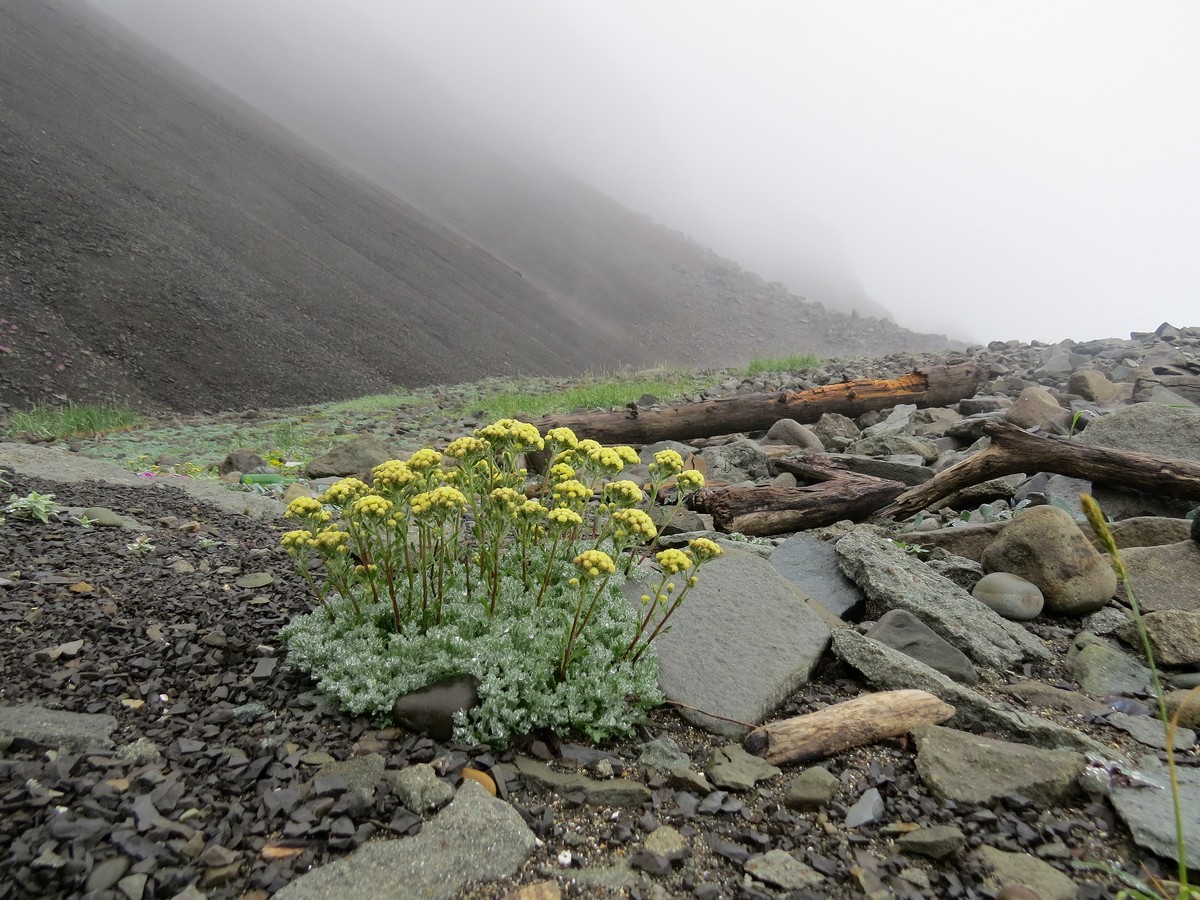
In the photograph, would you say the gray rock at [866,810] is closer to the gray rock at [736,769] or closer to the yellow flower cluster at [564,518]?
the gray rock at [736,769]

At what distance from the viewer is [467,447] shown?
10.8 ft

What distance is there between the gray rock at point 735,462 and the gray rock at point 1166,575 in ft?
11.2

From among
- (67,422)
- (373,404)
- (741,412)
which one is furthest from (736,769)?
(373,404)

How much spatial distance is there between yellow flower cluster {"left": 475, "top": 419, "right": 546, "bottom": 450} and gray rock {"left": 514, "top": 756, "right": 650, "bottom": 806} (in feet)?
4.42

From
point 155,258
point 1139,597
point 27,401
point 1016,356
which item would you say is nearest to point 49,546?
point 1139,597

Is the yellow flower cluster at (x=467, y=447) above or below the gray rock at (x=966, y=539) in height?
below

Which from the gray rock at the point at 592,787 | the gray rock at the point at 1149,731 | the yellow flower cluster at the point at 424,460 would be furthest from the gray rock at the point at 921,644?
the yellow flower cluster at the point at 424,460

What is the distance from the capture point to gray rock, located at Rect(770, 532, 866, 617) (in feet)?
14.3

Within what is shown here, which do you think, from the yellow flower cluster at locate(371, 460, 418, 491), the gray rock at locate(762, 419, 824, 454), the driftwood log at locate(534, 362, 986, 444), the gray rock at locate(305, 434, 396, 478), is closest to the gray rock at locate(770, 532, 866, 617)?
the yellow flower cluster at locate(371, 460, 418, 491)

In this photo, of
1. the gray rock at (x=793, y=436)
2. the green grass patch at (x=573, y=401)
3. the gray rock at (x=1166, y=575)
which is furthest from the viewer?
the green grass patch at (x=573, y=401)

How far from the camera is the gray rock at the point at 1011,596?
13.8 feet

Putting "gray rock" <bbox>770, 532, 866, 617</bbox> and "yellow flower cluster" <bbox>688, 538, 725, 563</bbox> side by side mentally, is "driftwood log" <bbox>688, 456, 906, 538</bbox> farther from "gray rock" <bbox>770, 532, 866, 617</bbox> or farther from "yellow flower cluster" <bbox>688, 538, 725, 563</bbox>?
"yellow flower cluster" <bbox>688, 538, 725, 563</bbox>

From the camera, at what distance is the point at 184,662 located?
315cm

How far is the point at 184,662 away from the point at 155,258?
2093 centimetres
